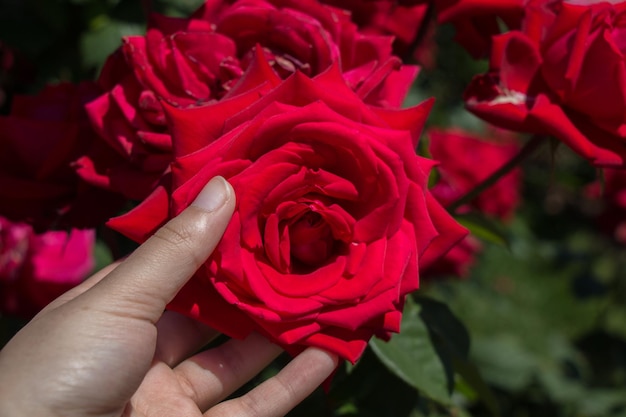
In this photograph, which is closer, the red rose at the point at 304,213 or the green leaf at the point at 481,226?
the red rose at the point at 304,213

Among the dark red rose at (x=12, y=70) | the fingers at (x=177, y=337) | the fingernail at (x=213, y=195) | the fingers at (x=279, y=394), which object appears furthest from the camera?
the dark red rose at (x=12, y=70)

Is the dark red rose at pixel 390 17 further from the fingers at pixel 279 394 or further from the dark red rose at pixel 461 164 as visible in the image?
the dark red rose at pixel 461 164

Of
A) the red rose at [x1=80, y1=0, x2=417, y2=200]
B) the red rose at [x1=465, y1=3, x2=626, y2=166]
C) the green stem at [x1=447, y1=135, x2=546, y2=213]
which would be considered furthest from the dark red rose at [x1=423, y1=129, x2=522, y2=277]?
the red rose at [x1=80, y1=0, x2=417, y2=200]

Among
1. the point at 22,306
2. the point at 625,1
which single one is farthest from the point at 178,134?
the point at 22,306

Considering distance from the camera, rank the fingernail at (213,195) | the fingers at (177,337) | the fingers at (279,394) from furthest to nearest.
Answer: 1. the fingers at (177,337)
2. the fingers at (279,394)
3. the fingernail at (213,195)

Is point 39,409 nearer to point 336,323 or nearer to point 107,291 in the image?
point 107,291

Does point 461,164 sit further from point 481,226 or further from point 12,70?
point 12,70

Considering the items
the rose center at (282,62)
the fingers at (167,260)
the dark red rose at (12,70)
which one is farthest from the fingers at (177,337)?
the dark red rose at (12,70)
